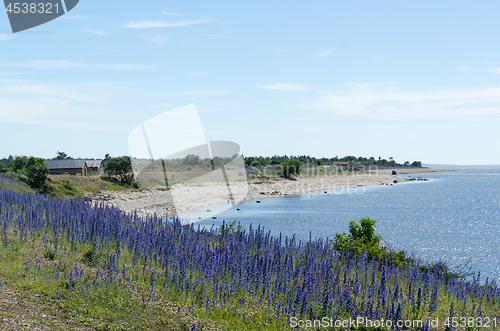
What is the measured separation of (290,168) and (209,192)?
50.7 metres

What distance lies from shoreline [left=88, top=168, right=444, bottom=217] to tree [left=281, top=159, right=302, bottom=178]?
8.55ft

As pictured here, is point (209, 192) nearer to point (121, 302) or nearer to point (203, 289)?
point (203, 289)

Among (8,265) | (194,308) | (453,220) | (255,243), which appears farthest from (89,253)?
(453,220)

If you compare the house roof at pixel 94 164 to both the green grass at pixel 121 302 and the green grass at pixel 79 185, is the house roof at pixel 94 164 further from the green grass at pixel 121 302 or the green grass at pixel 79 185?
the green grass at pixel 121 302

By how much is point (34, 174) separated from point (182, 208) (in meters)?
18.7

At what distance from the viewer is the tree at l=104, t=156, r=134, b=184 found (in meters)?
65.2

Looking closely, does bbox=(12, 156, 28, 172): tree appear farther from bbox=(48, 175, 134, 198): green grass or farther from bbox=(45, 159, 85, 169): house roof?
bbox=(48, 175, 134, 198): green grass

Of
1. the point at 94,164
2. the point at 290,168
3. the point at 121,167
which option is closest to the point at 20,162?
the point at 94,164

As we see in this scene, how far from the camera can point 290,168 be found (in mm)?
119062

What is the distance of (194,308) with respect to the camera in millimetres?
7738

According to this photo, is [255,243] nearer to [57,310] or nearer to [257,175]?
[57,310]

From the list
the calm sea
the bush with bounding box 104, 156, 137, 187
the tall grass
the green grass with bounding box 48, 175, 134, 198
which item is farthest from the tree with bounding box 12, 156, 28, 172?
the tall grass

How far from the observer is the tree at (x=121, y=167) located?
6525 cm

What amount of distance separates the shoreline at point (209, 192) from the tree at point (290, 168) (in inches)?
103
